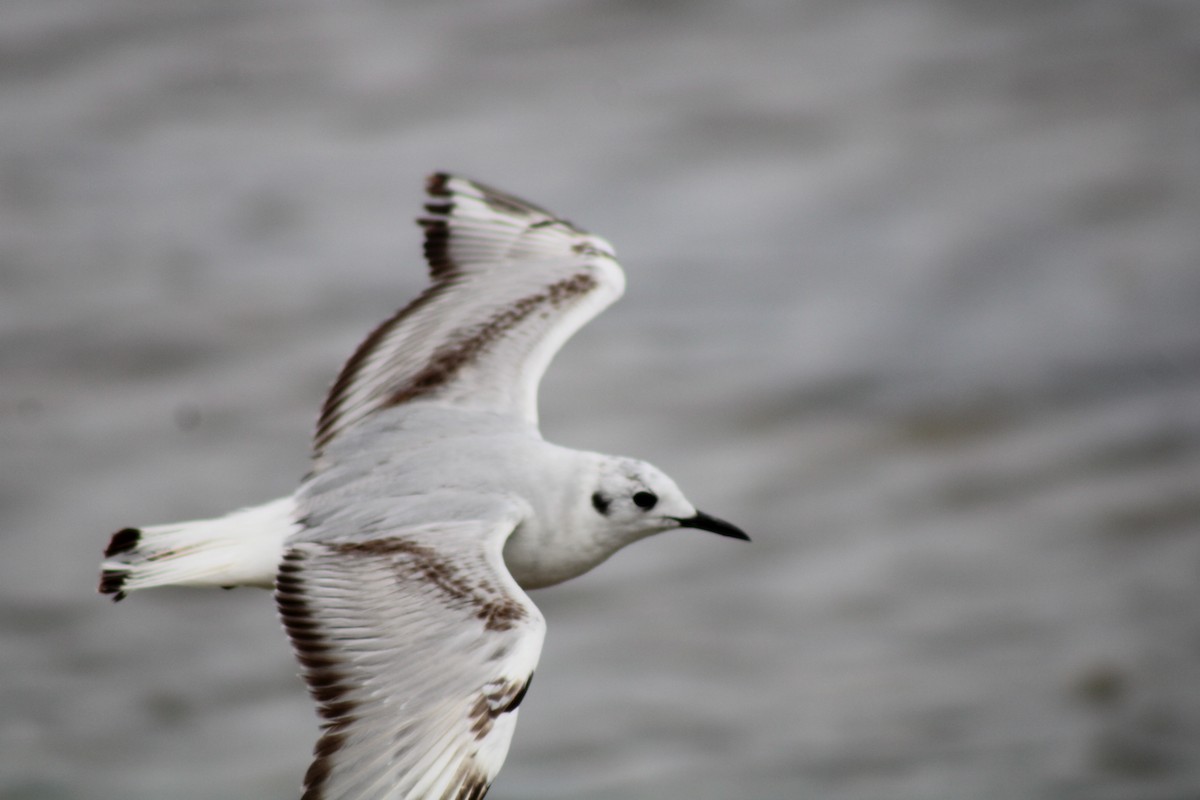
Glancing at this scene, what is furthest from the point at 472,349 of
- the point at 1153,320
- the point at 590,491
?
the point at 1153,320

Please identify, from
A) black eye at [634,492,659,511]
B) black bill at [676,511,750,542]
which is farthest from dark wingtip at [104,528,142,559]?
black bill at [676,511,750,542]

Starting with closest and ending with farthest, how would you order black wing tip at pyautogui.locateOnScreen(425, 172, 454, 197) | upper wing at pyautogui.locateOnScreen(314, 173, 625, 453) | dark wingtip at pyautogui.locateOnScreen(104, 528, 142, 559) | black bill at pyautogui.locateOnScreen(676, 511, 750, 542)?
dark wingtip at pyautogui.locateOnScreen(104, 528, 142, 559), black bill at pyautogui.locateOnScreen(676, 511, 750, 542), upper wing at pyautogui.locateOnScreen(314, 173, 625, 453), black wing tip at pyautogui.locateOnScreen(425, 172, 454, 197)

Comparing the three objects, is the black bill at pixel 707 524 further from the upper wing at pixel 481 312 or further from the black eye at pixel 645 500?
the upper wing at pixel 481 312

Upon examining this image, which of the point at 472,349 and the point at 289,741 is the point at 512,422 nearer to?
the point at 472,349

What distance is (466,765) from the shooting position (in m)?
4.93

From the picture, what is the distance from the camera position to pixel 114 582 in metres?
5.84

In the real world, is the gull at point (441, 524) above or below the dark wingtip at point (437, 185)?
below

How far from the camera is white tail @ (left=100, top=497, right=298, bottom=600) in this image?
18.9 feet

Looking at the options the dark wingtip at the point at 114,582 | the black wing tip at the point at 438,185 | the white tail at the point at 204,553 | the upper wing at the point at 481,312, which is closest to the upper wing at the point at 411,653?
the white tail at the point at 204,553

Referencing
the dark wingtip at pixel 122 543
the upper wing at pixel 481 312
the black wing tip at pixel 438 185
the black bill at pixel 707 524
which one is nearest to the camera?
the dark wingtip at pixel 122 543

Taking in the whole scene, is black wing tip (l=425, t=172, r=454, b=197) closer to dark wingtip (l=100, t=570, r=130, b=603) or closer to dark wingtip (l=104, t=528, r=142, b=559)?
dark wingtip (l=104, t=528, r=142, b=559)

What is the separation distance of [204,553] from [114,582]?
0.31 metres

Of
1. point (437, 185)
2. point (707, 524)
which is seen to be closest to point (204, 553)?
point (707, 524)

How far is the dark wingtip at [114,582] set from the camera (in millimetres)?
5828
